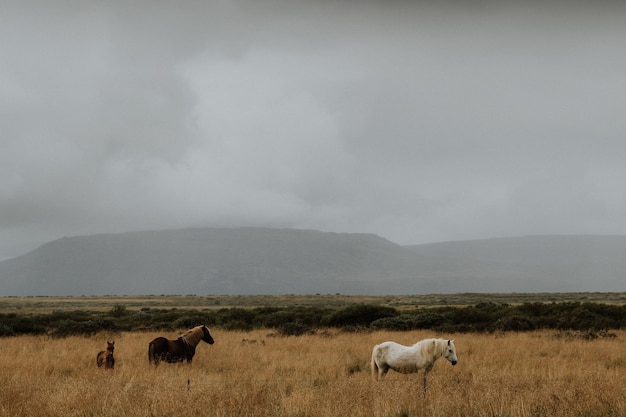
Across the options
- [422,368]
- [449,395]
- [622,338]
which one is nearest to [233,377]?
[422,368]

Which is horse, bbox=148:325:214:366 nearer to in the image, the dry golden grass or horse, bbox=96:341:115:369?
the dry golden grass

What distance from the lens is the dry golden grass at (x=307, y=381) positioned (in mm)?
8680

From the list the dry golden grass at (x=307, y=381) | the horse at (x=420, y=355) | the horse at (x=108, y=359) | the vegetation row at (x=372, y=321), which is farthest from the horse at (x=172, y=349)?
the vegetation row at (x=372, y=321)

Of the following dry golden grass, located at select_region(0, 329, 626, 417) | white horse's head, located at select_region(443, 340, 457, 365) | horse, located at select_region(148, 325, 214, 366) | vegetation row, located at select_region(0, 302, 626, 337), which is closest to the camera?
dry golden grass, located at select_region(0, 329, 626, 417)

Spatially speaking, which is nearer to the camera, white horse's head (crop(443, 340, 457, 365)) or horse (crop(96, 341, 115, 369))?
white horse's head (crop(443, 340, 457, 365))

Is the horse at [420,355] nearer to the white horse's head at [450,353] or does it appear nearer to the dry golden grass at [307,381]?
the white horse's head at [450,353]

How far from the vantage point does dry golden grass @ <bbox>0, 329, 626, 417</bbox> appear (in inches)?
342

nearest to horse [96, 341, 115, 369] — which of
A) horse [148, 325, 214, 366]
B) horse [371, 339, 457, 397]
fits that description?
horse [148, 325, 214, 366]

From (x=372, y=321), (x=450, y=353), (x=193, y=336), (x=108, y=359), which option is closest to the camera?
(x=450, y=353)

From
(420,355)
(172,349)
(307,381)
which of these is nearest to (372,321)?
(172,349)

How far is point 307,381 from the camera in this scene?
41.9 feet

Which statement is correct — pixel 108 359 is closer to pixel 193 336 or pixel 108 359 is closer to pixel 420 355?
pixel 193 336

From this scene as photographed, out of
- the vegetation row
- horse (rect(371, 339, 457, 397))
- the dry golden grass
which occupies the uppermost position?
horse (rect(371, 339, 457, 397))

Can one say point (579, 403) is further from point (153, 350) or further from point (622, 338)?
point (622, 338)
